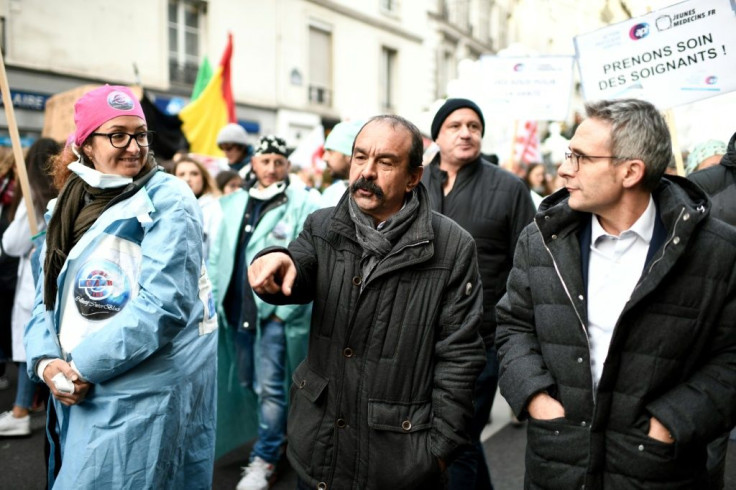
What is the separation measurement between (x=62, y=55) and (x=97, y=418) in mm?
13434

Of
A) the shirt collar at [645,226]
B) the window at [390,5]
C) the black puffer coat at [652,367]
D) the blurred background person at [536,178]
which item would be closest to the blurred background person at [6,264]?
the black puffer coat at [652,367]

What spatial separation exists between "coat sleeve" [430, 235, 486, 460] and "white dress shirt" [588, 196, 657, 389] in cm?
38

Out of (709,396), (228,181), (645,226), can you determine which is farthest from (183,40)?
(709,396)

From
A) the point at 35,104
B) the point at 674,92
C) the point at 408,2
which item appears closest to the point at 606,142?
the point at 674,92

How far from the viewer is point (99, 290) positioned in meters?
2.51

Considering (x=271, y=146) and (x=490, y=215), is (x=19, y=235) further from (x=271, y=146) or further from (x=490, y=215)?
(x=490, y=215)

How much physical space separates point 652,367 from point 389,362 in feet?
2.69

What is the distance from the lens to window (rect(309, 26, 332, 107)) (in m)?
20.8

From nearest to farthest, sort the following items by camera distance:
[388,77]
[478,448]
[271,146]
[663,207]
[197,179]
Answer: [663,207], [478,448], [271,146], [197,179], [388,77]

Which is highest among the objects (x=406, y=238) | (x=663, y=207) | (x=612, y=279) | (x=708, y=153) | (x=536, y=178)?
(x=536, y=178)

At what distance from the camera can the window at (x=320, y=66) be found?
20.8 meters

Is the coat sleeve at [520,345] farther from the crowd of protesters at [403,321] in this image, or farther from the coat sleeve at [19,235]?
the coat sleeve at [19,235]

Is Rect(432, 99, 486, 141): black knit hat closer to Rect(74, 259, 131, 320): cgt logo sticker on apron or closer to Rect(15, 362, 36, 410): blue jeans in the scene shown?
Rect(74, 259, 131, 320): cgt logo sticker on apron

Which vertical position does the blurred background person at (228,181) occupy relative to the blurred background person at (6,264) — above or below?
above
